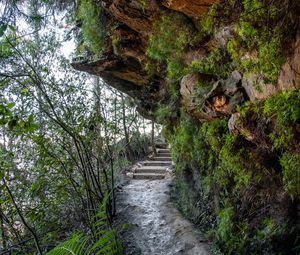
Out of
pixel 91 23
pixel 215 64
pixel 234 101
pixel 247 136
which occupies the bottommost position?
pixel 247 136

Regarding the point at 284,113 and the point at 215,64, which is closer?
the point at 284,113

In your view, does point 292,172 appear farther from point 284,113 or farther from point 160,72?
point 160,72

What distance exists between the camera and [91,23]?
17.2ft

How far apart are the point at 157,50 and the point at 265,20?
226cm

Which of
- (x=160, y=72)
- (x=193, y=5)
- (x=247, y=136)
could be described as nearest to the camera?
(x=247, y=136)

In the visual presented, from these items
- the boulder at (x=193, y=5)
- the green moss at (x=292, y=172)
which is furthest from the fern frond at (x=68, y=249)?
the boulder at (x=193, y=5)

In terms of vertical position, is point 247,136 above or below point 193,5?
below

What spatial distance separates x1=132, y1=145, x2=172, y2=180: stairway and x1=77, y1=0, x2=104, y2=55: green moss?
12.4 ft

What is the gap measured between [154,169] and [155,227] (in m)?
3.89

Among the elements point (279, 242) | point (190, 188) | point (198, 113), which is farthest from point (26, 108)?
point (279, 242)

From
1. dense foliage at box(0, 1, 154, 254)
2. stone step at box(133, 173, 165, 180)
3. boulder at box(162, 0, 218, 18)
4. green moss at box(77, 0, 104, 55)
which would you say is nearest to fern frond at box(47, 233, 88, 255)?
dense foliage at box(0, 1, 154, 254)

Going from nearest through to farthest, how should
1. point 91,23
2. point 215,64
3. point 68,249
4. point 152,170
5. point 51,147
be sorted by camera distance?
point 68,249 < point 215,64 < point 51,147 < point 91,23 < point 152,170

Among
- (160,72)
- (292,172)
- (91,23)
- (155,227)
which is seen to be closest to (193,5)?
(292,172)

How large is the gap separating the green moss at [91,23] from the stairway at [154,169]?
379 cm
